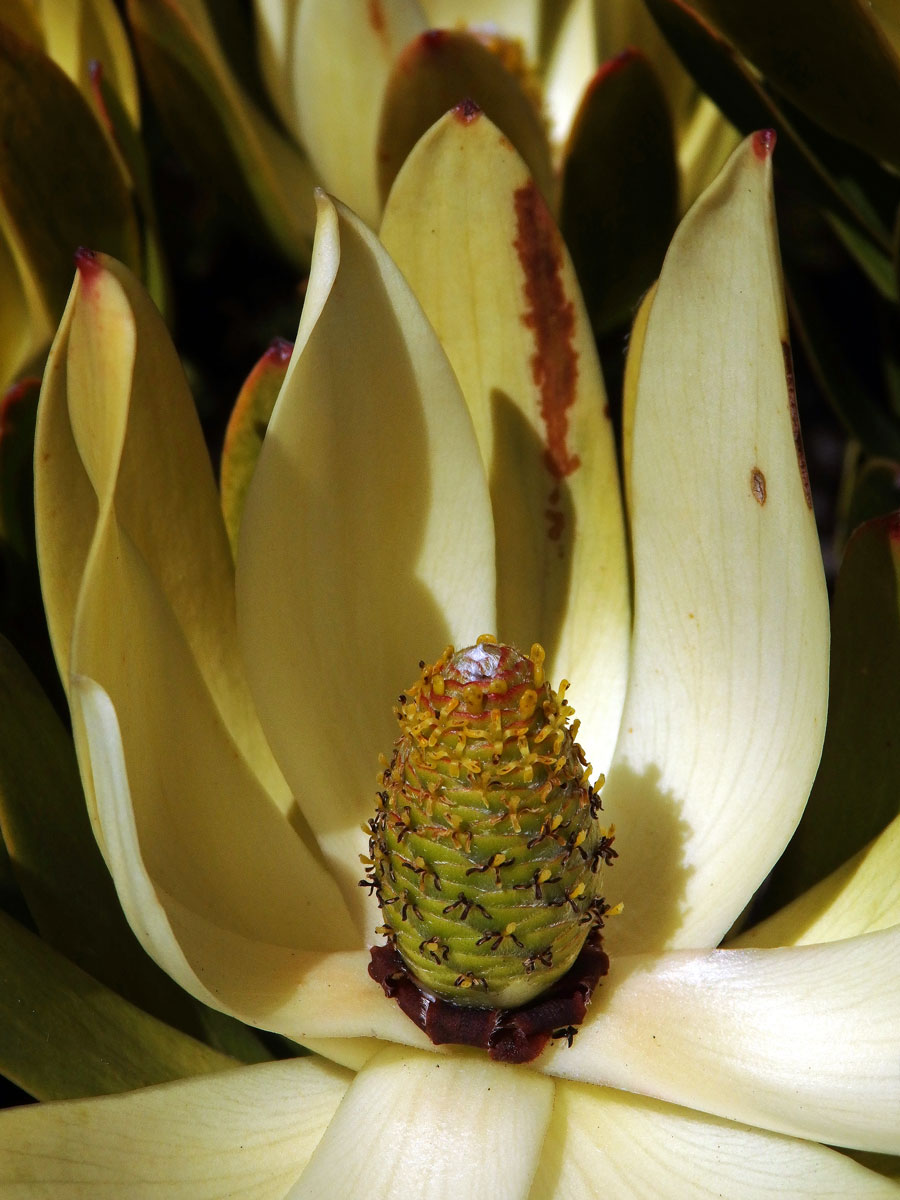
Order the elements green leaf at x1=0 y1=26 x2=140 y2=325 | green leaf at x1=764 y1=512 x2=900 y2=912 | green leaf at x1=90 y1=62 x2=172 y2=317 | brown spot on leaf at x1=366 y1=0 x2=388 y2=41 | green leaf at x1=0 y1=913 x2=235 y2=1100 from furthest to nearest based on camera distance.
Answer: brown spot on leaf at x1=366 y1=0 x2=388 y2=41 < green leaf at x1=90 y1=62 x2=172 y2=317 < green leaf at x1=0 y1=26 x2=140 y2=325 < green leaf at x1=764 y1=512 x2=900 y2=912 < green leaf at x1=0 y1=913 x2=235 y2=1100

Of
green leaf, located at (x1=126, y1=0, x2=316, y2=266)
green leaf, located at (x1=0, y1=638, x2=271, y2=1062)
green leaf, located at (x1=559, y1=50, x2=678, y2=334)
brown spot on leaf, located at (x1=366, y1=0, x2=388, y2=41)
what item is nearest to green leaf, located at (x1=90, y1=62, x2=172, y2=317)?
green leaf, located at (x1=126, y1=0, x2=316, y2=266)

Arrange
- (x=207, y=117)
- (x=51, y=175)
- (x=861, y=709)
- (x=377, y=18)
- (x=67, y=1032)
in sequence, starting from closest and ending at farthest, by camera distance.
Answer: (x=67, y=1032) → (x=861, y=709) → (x=51, y=175) → (x=207, y=117) → (x=377, y=18)

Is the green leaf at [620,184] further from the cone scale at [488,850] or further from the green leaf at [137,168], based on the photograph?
the cone scale at [488,850]

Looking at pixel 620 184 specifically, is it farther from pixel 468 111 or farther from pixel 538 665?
pixel 538 665

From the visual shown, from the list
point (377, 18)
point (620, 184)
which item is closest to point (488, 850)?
point (620, 184)

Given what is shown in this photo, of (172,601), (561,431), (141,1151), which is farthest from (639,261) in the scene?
(141,1151)

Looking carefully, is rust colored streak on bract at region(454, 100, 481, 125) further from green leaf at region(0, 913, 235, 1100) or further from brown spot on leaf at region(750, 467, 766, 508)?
green leaf at region(0, 913, 235, 1100)

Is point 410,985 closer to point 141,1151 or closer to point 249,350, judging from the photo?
point 141,1151
